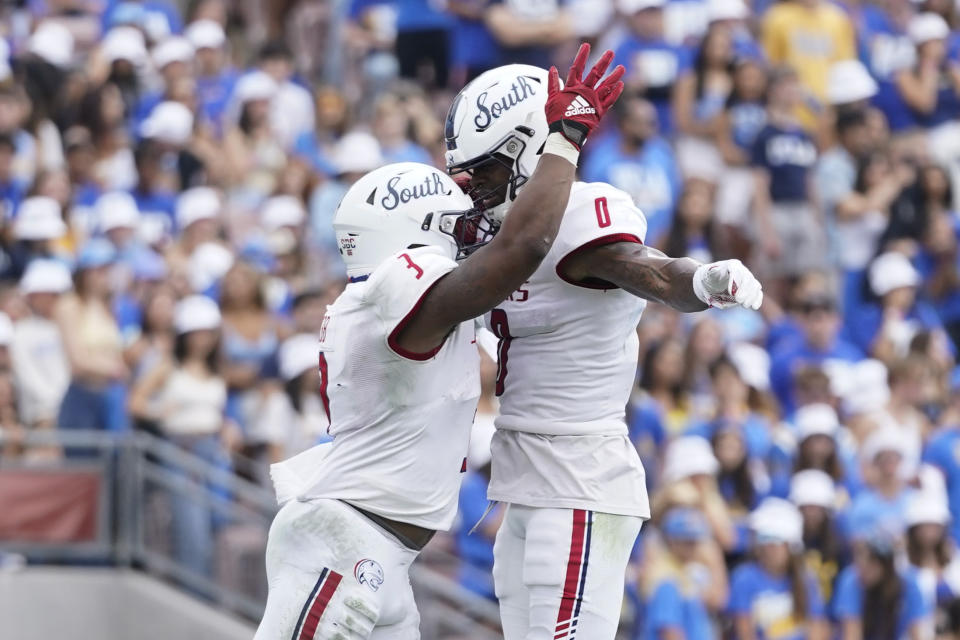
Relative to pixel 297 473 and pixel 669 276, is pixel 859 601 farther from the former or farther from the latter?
pixel 669 276

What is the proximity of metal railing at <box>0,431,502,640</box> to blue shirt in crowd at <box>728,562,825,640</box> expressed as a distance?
5.01ft

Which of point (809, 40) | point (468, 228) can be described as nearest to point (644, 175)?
point (809, 40)

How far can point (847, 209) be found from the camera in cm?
1426

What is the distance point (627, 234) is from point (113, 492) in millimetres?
5296

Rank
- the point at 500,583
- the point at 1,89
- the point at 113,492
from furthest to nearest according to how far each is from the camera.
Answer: the point at 1,89 → the point at 113,492 → the point at 500,583

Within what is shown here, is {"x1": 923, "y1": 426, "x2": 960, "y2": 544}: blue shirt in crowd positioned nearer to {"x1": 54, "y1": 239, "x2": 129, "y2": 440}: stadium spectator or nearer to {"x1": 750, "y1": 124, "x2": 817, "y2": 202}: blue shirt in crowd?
{"x1": 750, "y1": 124, "x2": 817, "y2": 202}: blue shirt in crowd

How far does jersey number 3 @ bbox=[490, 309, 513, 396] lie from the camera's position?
612 centimetres

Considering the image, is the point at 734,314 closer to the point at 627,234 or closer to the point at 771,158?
the point at 771,158

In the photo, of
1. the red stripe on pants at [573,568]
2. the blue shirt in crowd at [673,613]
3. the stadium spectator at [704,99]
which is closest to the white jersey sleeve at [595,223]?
the red stripe on pants at [573,568]

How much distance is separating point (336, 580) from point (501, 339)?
982 millimetres

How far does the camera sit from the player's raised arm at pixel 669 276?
5.36 metres

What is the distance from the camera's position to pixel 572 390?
6016mm

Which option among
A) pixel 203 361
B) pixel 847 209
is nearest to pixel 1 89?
pixel 203 361

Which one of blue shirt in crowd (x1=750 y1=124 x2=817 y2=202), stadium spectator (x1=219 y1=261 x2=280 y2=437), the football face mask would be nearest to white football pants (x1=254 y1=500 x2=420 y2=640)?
the football face mask
